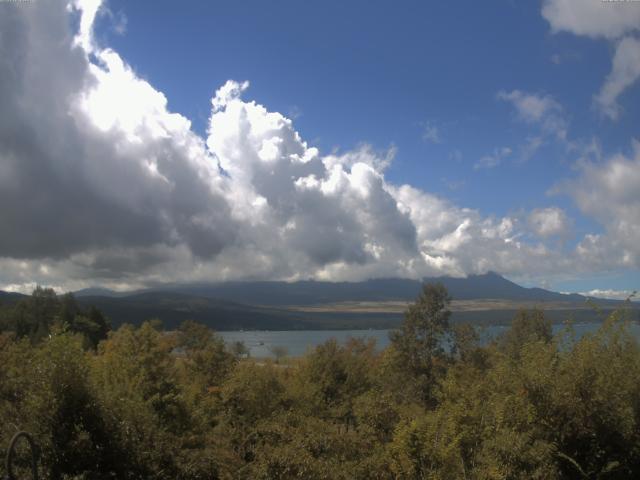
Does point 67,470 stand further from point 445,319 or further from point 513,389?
point 445,319

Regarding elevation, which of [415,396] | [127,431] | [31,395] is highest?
[31,395]

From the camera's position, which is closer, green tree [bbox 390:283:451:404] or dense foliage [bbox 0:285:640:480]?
dense foliage [bbox 0:285:640:480]

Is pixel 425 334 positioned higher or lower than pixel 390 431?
lower

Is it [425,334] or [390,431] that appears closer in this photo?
[390,431]

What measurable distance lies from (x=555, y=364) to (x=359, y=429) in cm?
567

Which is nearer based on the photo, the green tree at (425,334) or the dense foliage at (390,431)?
the dense foliage at (390,431)

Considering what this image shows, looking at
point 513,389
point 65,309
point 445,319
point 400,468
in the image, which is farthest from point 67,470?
point 65,309

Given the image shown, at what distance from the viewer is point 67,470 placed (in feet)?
36.7

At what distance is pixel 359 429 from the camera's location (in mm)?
14805

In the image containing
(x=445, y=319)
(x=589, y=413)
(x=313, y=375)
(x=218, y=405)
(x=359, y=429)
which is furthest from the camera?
(x=445, y=319)

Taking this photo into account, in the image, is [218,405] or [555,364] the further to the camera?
[218,405]

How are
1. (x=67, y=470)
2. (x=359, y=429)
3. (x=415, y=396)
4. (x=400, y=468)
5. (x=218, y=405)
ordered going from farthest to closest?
Answer: (x=415, y=396) < (x=218, y=405) < (x=359, y=429) < (x=400, y=468) < (x=67, y=470)

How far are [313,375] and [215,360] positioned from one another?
8.12 metres

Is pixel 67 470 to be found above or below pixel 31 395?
below
